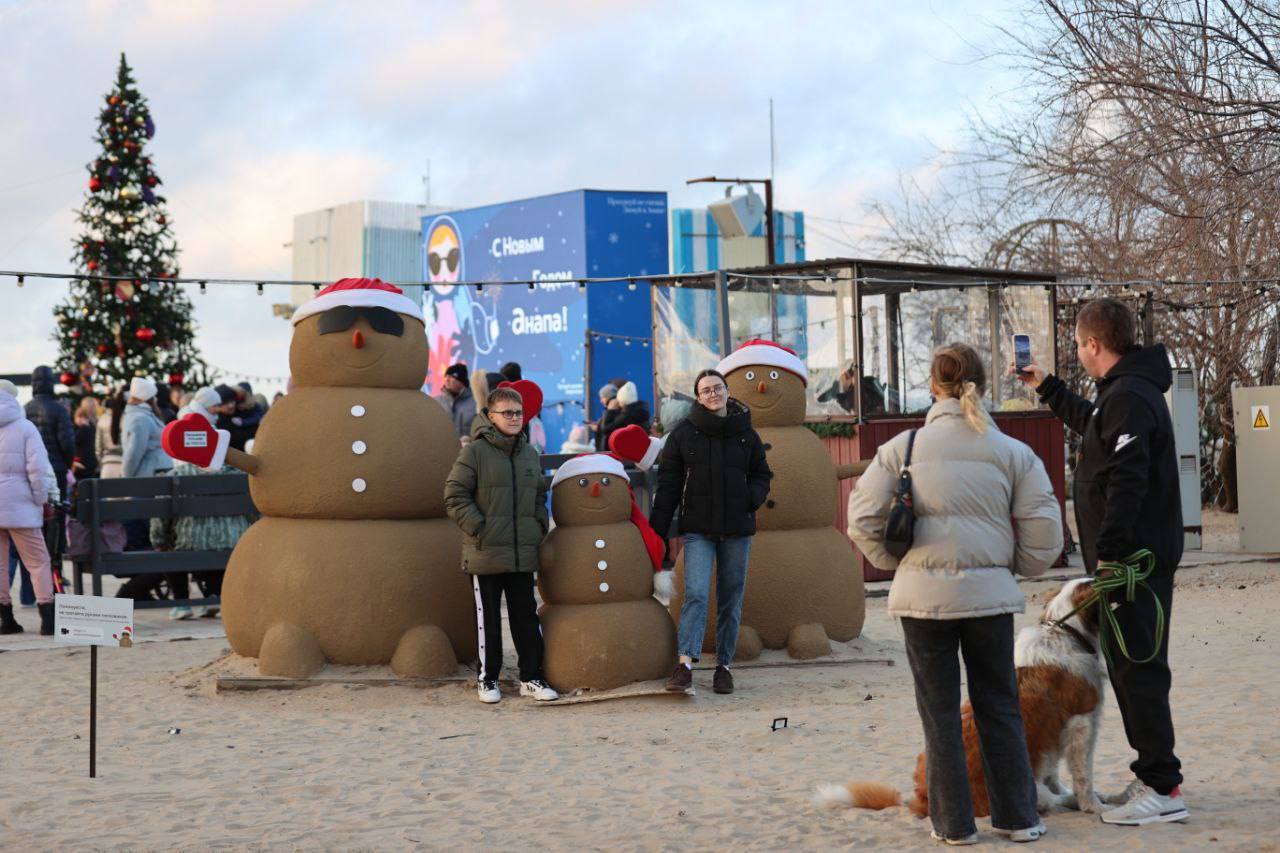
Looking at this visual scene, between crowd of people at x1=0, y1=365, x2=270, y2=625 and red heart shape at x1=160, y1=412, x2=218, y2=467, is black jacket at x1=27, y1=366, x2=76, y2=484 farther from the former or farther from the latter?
red heart shape at x1=160, y1=412, x2=218, y2=467

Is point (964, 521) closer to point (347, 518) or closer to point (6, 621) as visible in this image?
point (347, 518)

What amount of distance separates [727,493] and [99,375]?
15481 millimetres

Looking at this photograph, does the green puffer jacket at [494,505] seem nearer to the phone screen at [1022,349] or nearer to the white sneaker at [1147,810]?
the white sneaker at [1147,810]

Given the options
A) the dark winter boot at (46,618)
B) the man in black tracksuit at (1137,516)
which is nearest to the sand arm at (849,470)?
the man in black tracksuit at (1137,516)

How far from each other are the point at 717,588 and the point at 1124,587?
369 cm

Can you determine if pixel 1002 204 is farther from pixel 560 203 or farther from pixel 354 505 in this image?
pixel 354 505

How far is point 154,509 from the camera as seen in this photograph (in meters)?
11.9

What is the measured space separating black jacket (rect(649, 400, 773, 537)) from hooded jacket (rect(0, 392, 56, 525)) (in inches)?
201

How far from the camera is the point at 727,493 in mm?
8656

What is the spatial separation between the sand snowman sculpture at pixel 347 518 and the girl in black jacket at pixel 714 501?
1.38m

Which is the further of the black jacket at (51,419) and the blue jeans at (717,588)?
the black jacket at (51,419)

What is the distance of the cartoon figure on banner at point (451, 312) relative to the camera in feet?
82.1

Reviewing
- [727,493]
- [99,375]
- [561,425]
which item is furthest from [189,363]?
[727,493]

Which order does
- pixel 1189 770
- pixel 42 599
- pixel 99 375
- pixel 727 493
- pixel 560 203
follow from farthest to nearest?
pixel 560 203 → pixel 99 375 → pixel 42 599 → pixel 727 493 → pixel 1189 770
